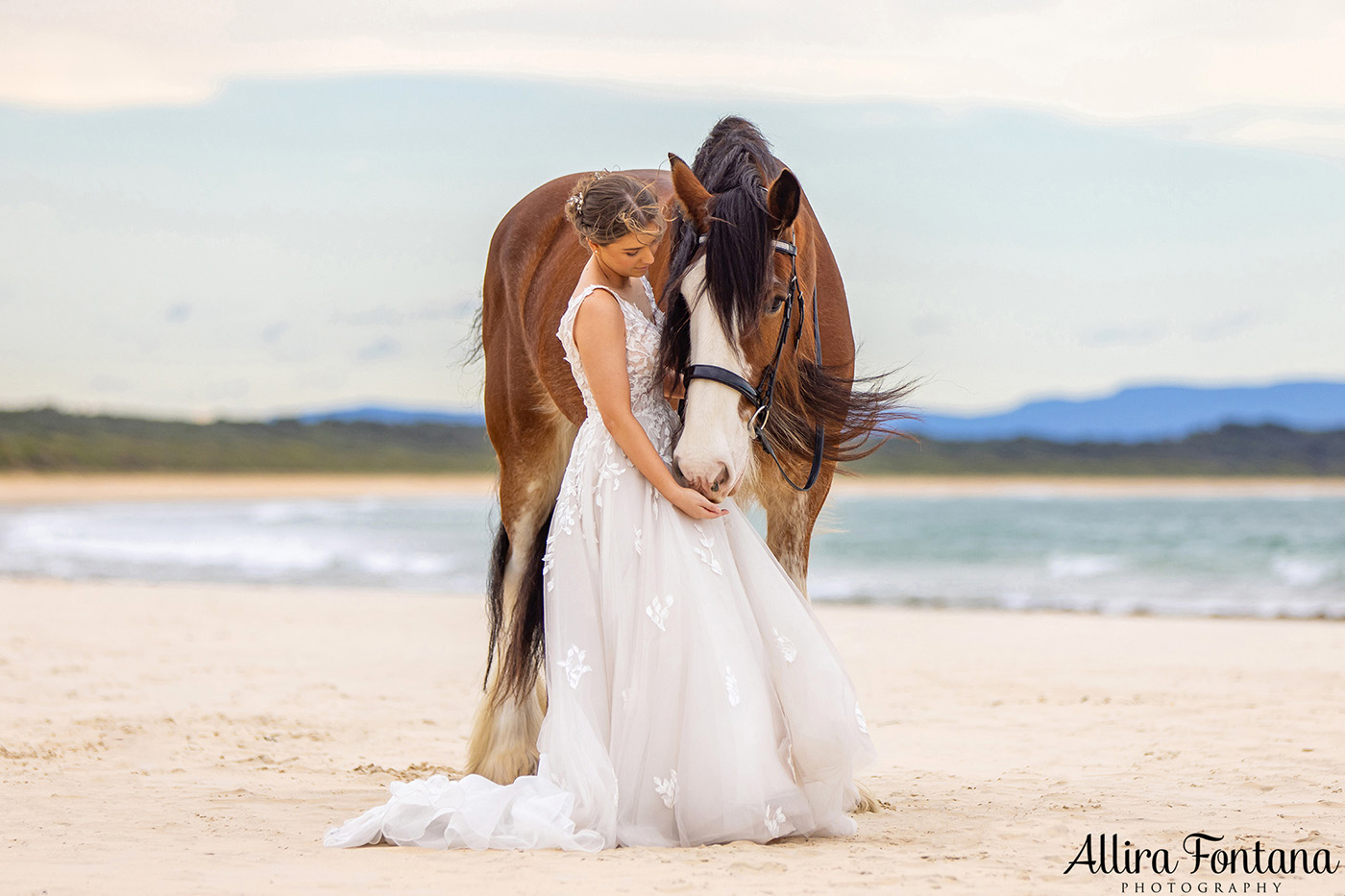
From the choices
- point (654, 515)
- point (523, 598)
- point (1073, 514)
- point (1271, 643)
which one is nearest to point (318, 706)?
point (523, 598)

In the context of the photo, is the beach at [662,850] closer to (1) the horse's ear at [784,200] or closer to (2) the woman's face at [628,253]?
(2) the woman's face at [628,253]

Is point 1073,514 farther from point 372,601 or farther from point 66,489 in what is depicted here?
point 66,489

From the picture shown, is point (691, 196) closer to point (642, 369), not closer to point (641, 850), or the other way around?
point (642, 369)

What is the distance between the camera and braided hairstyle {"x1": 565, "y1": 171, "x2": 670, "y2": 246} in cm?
271

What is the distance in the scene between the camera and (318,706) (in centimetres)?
533

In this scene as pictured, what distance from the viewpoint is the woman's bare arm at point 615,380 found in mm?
2779

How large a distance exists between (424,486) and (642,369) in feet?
124

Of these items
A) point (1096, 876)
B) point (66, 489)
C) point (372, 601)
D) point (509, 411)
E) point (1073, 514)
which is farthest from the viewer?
point (66, 489)

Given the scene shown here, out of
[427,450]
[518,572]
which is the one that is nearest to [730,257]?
[518,572]

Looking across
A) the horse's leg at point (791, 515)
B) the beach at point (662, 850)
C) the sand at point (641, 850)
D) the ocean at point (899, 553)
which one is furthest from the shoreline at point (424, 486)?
the horse's leg at point (791, 515)

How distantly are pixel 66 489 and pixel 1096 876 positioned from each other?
36.0 meters

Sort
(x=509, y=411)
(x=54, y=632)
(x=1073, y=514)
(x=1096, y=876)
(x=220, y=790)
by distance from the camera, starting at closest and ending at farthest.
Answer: (x=1096, y=876), (x=220, y=790), (x=509, y=411), (x=54, y=632), (x=1073, y=514)

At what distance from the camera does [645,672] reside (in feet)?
9.07

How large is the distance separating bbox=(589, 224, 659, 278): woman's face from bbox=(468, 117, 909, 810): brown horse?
9 centimetres
